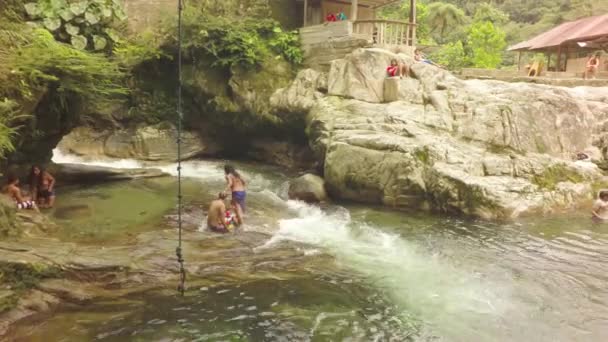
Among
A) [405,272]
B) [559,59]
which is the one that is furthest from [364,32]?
[559,59]

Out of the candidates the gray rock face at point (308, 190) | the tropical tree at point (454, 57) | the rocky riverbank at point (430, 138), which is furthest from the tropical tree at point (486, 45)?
the gray rock face at point (308, 190)

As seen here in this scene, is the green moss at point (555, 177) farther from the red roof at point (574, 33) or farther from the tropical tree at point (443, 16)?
the tropical tree at point (443, 16)

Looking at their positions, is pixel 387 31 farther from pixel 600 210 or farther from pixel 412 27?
pixel 600 210

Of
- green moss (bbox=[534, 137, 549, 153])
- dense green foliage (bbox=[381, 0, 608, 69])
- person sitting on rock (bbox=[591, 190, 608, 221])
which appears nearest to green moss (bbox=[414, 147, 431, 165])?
green moss (bbox=[534, 137, 549, 153])

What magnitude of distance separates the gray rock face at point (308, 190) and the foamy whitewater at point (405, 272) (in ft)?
1.35

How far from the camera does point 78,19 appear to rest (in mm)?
9828

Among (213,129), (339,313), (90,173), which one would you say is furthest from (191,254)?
(213,129)

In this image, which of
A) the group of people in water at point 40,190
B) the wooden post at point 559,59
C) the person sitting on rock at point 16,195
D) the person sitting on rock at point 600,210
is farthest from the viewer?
the wooden post at point 559,59

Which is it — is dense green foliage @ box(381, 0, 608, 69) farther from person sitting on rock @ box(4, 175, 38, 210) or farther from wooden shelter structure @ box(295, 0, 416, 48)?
person sitting on rock @ box(4, 175, 38, 210)

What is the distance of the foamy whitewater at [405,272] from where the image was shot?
621 cm

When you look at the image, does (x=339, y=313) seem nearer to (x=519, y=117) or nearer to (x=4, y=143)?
(x=4, y=143)

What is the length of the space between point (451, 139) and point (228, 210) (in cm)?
705

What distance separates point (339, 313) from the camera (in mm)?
6164

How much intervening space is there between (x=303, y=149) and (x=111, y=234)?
389 inches
